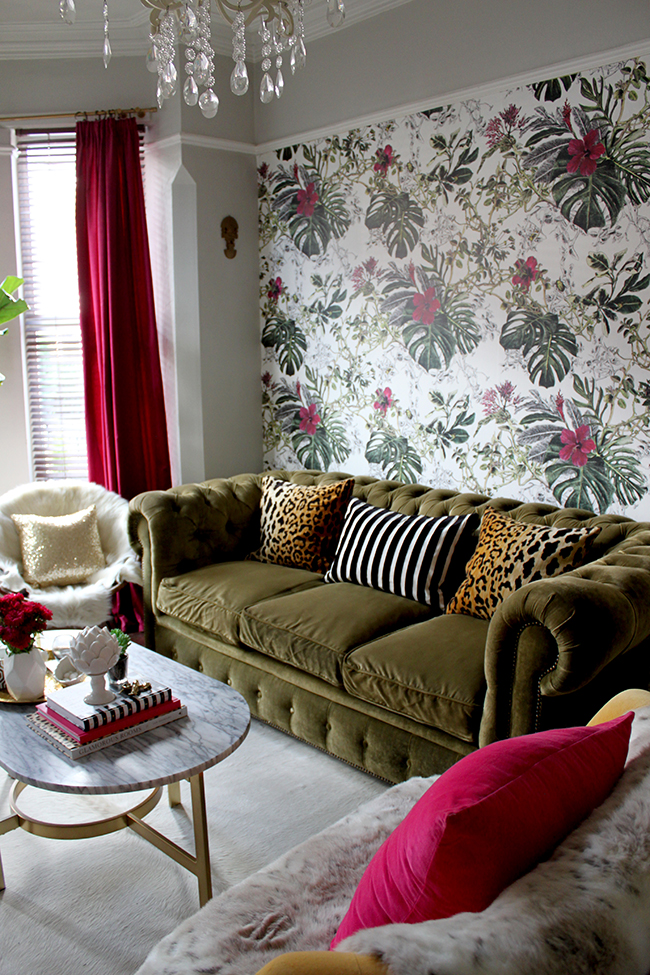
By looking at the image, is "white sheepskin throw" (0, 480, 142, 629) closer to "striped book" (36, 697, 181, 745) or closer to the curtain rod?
"striped book" (36, 697, 181, 745)

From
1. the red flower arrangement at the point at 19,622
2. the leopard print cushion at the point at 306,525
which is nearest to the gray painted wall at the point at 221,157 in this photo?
the leopard print cushion at the point at 306,525

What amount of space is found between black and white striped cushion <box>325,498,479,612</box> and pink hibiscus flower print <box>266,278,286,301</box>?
162 cm

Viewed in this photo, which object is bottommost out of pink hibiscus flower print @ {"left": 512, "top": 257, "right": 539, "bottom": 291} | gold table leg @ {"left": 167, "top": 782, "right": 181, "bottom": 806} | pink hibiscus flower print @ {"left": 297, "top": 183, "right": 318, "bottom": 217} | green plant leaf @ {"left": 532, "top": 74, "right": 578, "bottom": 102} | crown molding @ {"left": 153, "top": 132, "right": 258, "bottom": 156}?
Answer: gold table leg @ {"left": 167, "top": 782, "right": 181, "bottom": 806}

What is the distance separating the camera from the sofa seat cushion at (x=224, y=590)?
299 cm

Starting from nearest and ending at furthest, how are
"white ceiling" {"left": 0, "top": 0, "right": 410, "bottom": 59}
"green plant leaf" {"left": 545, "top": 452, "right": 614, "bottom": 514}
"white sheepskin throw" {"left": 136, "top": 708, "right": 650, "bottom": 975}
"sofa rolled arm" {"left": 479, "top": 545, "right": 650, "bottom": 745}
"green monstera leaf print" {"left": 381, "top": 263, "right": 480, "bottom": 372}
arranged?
"white sheepskin throw" {"left": 136, "top": 708, "right": 650, "bottom": 975}, "sofa rolled arm" {"left": 479, "top": 545, "right": 650, "bottom": 745}, "green plant leaf" {"left": 545, "top": 452, "right": 614, "bottom": 514}, "green monstera leaf print" {"left": 381, "top": 263, "right": 480, "bottom": 372}, "white ceiling" {"left": 0, "top": 0, "right": 410, "bottom": 59}

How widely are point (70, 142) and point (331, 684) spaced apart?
321 cm

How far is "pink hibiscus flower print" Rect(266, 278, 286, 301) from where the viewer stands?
4.18m

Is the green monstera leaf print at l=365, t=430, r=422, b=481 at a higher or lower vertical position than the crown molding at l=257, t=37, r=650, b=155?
lower

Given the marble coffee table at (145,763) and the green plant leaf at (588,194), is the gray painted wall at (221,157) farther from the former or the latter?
the marble coffee table at (145,763)

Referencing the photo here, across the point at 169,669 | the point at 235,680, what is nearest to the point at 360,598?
the point at 235,680

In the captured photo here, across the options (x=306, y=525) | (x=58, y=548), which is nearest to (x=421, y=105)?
(x=306, y=525)

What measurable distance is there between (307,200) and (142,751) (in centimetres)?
300

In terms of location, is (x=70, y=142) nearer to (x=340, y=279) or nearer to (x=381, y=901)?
(x=340, y=279)

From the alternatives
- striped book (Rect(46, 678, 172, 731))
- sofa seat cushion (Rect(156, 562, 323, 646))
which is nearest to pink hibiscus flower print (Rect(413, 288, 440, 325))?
sofa seat cushion (Rect(156, 562, 323, 646))
